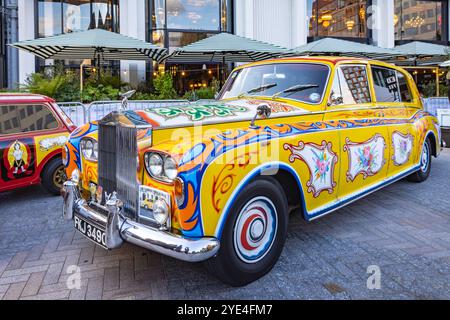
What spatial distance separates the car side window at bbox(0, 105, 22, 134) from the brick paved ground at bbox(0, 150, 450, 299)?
1.18 m

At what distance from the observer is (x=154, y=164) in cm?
255

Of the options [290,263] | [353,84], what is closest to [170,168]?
[290,263]

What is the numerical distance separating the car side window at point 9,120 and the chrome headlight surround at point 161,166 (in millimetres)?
3350

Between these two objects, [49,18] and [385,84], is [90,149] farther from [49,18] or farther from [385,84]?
[49,18]

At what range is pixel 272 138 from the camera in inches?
115

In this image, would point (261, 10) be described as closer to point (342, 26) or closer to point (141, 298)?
point (342, 26)

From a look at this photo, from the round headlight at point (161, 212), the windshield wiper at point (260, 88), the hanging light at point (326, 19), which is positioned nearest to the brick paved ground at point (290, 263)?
the round headlight at point (161, 212)

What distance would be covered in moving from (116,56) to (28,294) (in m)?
9.47

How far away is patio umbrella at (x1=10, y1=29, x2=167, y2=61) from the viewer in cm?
890

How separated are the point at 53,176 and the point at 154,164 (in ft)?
11.4

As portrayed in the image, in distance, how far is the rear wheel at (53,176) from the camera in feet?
17.3

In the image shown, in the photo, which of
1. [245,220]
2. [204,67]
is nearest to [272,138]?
[245,220]

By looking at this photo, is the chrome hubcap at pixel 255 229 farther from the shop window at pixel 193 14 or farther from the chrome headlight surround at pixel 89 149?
the shop window at pixel 193 14

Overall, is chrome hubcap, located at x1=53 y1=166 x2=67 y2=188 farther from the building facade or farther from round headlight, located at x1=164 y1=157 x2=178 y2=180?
the building facade
